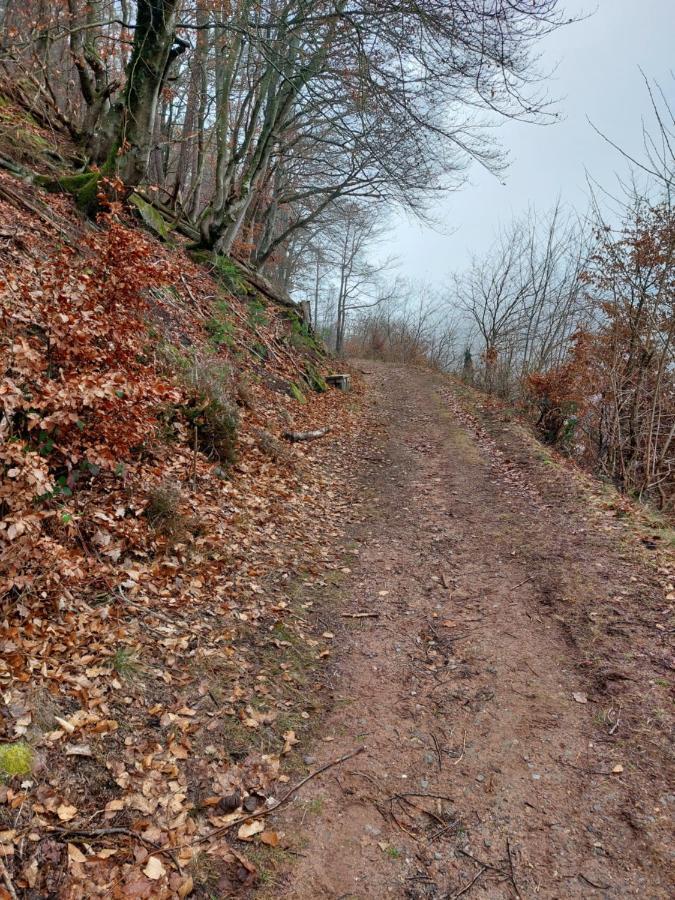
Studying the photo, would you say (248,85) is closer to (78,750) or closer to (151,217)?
(151,217)

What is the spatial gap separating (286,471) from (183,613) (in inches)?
139

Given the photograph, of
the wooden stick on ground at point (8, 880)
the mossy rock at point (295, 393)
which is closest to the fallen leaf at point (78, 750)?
the wooden stick on ground at point (8, 880)

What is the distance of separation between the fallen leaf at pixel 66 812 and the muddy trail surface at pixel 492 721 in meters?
0.99

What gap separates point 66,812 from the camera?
2383 millimetres

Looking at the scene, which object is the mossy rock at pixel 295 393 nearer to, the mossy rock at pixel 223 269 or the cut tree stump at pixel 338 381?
the mossy rock at pixel 223 269

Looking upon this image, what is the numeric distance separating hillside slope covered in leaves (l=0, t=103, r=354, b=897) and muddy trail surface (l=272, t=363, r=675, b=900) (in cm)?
43

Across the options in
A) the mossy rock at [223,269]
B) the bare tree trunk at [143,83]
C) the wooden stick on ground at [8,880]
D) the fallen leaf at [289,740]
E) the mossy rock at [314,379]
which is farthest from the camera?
the mossy rock at [314,379]

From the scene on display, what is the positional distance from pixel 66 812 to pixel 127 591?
5.46 feet

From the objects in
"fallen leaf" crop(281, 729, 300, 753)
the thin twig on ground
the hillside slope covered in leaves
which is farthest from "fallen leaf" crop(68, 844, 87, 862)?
the thin twig on ground

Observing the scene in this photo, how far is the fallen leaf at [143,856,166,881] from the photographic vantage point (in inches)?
90.7

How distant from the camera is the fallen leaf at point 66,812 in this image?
7.73ft

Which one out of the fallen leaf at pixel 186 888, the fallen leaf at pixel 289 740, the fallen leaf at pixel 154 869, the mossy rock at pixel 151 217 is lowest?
the fallen leaf at pixel 186 888

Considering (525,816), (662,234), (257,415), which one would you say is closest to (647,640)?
(525,816)

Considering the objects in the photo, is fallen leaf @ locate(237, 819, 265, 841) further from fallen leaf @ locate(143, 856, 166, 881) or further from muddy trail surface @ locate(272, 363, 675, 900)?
fallen leaf @ locate(143, 856, 166, 881)
